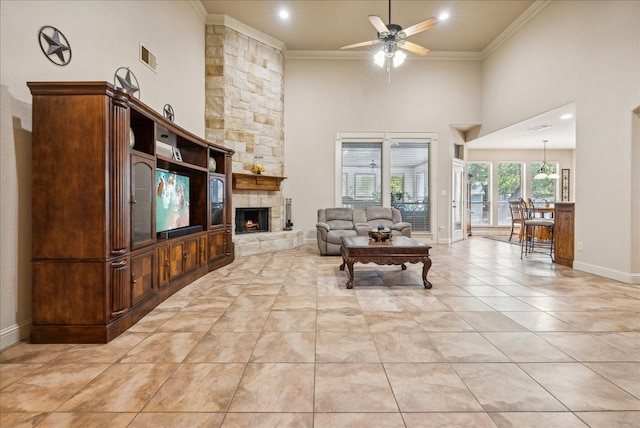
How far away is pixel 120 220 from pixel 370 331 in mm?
2087

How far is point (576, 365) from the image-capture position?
6.24ft

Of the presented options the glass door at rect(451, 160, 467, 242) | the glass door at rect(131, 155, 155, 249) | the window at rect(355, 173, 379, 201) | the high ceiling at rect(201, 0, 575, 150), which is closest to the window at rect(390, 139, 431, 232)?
the window at rect(355, 173, 379, 201)

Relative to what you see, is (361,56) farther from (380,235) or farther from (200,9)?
(380,235)

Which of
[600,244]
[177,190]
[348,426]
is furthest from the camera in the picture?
[600,244]

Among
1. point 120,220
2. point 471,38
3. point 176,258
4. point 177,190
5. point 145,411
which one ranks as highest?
point 471,38

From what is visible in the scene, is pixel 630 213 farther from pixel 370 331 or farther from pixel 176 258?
pixel 176 258

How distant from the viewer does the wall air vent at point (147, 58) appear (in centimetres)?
378

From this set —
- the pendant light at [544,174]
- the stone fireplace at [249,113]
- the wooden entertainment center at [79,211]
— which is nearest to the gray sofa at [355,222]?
the stone fireplace at [249,113]

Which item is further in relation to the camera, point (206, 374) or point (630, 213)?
point (630, 213)

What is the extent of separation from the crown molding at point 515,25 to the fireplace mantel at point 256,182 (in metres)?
5.42

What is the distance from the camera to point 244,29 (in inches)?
245

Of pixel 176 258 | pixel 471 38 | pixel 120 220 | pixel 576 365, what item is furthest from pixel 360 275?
pixel 471 38

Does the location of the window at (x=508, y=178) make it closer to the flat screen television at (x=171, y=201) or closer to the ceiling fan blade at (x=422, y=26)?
the ceiling fan blade at (x=422, y=26)

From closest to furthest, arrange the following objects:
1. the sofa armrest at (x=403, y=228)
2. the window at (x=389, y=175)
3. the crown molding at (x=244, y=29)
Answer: the crown molding at (x=244, y=29) → the sofa armrest at (x=403, y=228) → the window at (x=389, y=175)
